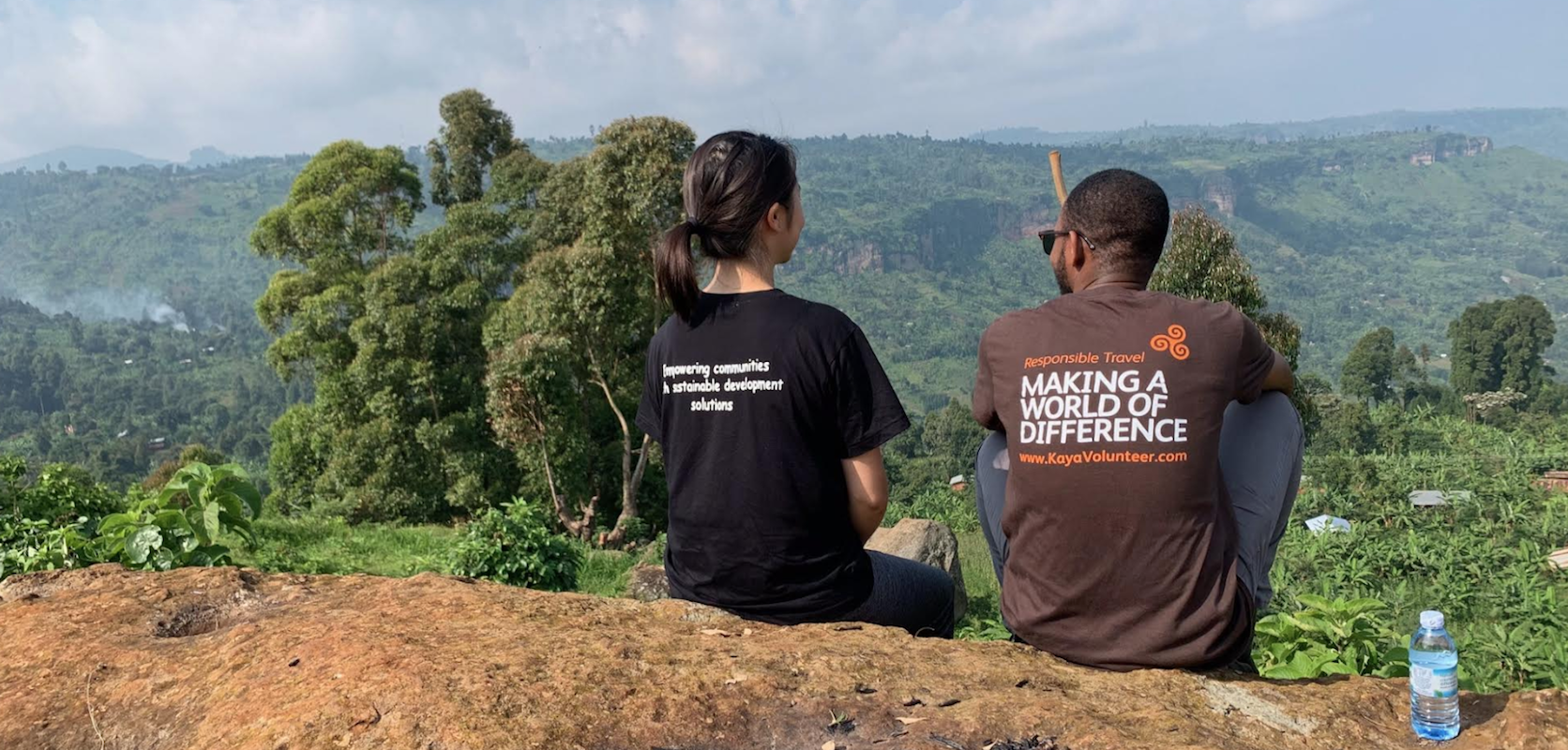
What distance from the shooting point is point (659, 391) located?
3.26m

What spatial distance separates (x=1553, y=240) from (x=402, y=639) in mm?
236291

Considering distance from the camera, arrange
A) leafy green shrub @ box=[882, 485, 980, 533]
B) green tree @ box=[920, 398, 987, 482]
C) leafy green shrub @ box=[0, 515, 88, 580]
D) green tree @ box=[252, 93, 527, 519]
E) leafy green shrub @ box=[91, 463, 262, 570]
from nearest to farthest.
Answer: leafy green shrub @ box=[91, 463, 262, 570], leafy green shrub @ box=[0, 515, 88, 580], green tree @ box=[252, 93, 527, 519], leafy green shrub @ box=[882, 485, 980, 533], green tree @ box=[920, 398, 987, 482]

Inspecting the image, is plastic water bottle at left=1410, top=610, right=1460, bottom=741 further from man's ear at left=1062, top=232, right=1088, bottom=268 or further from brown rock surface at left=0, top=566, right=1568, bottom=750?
man's ear at left=1062, top=232, right=1088, bottom=268

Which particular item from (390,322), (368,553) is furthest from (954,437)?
(368,553)

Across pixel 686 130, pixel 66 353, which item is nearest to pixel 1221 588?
pixel 686 130

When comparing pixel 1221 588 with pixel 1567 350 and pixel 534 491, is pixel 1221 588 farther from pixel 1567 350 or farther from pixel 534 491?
pixel 1567 350

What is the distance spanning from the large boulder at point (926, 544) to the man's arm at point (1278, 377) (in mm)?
7141

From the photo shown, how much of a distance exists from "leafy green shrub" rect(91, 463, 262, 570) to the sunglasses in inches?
137

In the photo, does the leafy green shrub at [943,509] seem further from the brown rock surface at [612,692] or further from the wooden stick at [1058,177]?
the brown rock surface at [612,692]

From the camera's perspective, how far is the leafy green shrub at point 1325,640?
11.8 ft

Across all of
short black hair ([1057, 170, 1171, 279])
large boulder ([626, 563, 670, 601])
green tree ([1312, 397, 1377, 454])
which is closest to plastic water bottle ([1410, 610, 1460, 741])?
short black hair ([1057, 170, 1171, 279])

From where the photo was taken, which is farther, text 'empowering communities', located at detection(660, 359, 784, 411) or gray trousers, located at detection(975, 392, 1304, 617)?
text 'empowering communities', located at detection(660, 359, 784, 411)

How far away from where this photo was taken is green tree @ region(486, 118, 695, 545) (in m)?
15.6

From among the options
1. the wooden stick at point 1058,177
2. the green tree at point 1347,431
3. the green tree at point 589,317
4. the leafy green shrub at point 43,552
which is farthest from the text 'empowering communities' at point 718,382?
the green tree at point 1347,431
